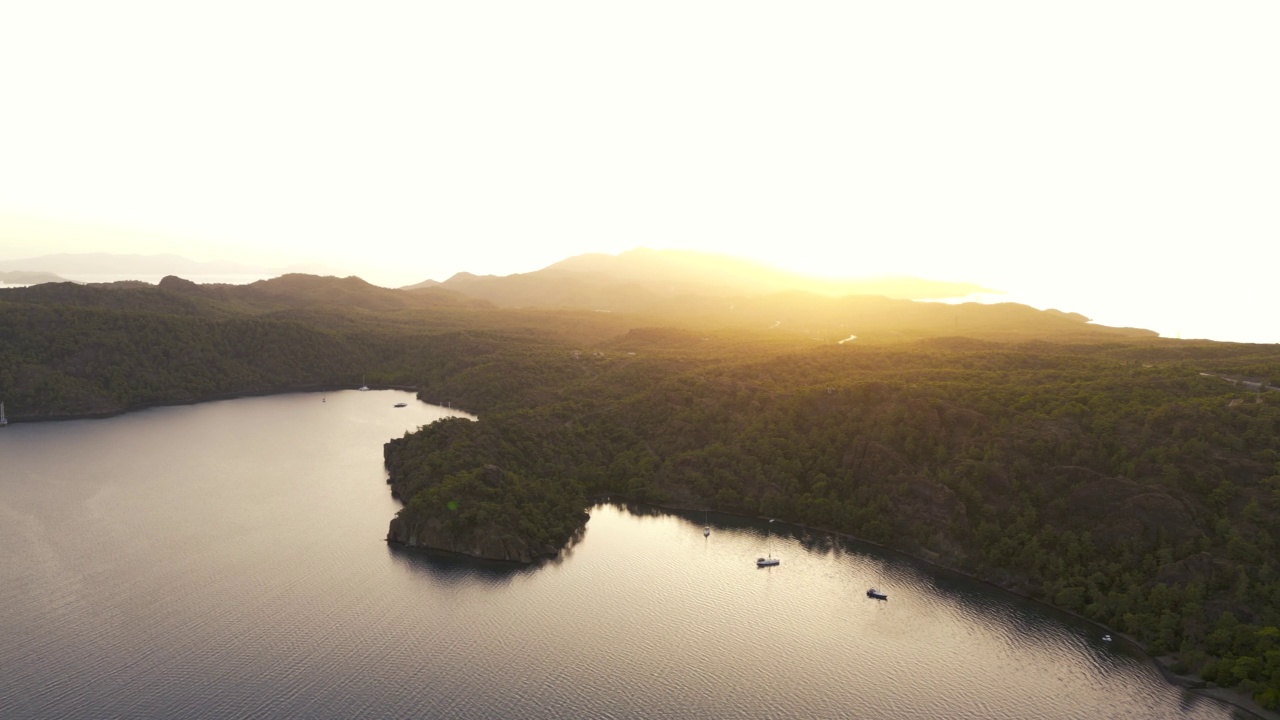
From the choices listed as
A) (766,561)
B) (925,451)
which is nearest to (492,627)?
(766,561)

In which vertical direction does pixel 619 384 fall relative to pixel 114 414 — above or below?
above

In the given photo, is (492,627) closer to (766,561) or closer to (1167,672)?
(766,561)

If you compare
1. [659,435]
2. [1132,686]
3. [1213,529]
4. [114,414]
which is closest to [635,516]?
[659,435]

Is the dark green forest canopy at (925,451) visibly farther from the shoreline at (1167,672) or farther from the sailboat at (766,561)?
the sailboat at (766,561)

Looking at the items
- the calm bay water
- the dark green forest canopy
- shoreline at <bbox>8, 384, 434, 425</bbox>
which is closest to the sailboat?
the calm bay water

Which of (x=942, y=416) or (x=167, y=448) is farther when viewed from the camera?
(x=167, y=448)

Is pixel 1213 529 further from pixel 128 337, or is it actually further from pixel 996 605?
pixel 128 337

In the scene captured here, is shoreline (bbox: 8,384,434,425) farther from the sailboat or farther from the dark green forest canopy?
the sailboat
